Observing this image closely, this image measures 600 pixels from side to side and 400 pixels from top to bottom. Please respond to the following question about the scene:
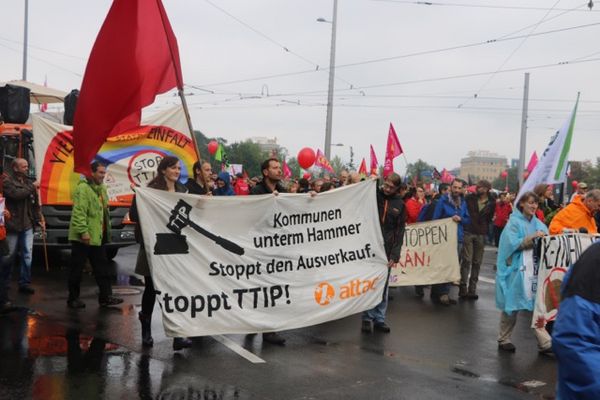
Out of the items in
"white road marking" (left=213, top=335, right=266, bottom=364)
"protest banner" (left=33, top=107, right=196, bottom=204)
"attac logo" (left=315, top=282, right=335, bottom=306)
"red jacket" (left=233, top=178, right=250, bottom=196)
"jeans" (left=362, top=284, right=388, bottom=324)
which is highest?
"protest banner" (left=33, top=107, right=196, bottom=204)

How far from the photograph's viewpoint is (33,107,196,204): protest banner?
10109mm

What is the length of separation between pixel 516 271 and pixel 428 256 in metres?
3.19

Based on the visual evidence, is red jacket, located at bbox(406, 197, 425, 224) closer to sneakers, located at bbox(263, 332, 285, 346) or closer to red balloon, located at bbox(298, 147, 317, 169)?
sneakers, located at bbox(263, 332, 285, 346)

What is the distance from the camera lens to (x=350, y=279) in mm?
6723

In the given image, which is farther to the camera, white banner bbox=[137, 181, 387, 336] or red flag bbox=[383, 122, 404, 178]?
red flag bbox=[383, 122, 404, 178]

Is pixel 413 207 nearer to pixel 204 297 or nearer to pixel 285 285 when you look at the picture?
pixel 285 285

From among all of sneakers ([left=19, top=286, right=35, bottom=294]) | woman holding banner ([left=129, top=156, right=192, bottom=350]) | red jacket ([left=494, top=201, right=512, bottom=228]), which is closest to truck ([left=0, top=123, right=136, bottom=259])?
sneakers ([left=19, top=286, right=35, bottom=294])

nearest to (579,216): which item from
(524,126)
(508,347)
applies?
(508,347)

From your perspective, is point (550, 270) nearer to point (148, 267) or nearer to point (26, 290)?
point (148, 267)

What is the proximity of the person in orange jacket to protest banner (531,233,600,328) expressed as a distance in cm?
65

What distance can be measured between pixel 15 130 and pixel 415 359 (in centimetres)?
827

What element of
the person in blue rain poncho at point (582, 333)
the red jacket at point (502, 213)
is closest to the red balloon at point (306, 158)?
the red jacket at point (502, 213)

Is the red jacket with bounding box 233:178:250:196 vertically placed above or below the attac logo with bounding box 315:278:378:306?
above

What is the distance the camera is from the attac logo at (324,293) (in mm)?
6434
